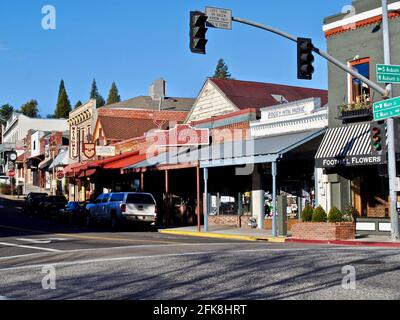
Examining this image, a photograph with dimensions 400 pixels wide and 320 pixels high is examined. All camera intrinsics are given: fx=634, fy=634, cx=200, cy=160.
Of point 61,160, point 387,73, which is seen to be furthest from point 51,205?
point 387,73

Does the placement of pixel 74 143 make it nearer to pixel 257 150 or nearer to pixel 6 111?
pixel 257 150

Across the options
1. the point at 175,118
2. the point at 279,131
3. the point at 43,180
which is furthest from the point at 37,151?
the point at 279,131

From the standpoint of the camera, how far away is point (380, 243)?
2048 centimetres

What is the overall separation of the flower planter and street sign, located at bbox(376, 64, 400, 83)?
5573 millimetres

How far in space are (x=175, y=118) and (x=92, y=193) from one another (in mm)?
8917

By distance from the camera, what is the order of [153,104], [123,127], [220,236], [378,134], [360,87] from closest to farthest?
[378,134], [360,87], [220,236], [123,127], [153,104]

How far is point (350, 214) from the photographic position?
77.1ft

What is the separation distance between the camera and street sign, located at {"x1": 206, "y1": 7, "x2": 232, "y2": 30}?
1772 centimetres

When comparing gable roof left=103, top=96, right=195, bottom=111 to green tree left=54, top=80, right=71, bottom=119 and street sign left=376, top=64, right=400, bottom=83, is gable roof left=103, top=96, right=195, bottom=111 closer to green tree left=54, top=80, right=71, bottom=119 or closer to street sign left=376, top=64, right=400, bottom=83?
street sign left=376, top=64, right=400, bottom=83

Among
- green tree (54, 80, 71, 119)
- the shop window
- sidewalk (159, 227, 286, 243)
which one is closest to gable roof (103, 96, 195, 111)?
sidewalk (159, 227, 286, 243)

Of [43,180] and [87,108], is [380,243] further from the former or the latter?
[43,180]

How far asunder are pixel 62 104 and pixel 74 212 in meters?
88.2

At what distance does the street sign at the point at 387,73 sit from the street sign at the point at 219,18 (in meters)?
4.94

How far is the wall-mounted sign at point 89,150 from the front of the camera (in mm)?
46625
